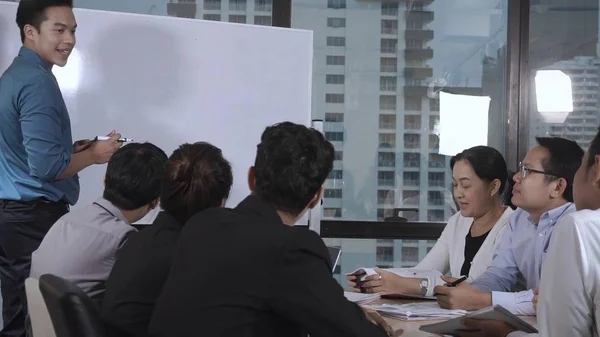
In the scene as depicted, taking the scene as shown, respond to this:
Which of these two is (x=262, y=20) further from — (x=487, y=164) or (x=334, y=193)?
(x=487, y=164)

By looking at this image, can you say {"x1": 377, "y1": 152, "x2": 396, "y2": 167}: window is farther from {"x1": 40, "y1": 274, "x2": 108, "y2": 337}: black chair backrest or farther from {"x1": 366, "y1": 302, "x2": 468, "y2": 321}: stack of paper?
{"x1": 40, "y1": 274, "x2": 108, "y2": 337}: black chair backrest

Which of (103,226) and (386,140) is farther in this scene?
(386,140)

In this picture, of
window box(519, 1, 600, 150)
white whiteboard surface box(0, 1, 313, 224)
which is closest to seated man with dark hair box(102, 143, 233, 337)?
white whiteboard surface box(0, 1, 313, 224)

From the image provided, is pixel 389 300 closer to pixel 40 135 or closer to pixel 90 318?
pixel 90 318

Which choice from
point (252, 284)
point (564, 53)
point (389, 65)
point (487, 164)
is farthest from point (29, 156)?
point (564, 53)

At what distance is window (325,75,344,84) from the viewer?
495cm

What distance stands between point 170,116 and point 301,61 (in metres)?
0.88

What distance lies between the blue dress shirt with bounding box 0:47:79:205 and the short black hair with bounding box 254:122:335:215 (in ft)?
5.23

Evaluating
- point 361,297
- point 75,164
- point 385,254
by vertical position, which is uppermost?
point 75,164

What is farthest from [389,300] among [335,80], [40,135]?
[335,80]

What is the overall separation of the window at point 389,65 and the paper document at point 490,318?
3.27 metres

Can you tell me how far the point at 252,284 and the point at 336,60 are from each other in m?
3.71

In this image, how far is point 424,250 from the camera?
5004 millimetres

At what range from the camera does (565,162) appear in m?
2.60
